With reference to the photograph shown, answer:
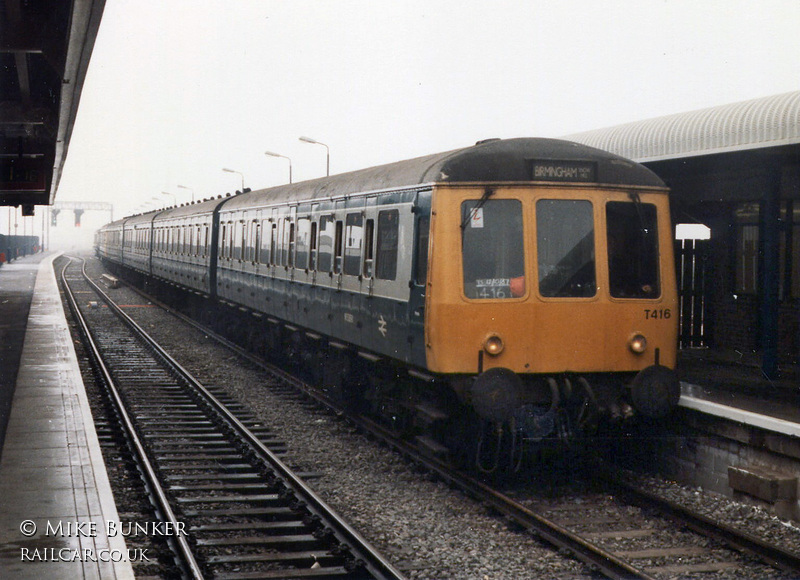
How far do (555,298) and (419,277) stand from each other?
1.29 m

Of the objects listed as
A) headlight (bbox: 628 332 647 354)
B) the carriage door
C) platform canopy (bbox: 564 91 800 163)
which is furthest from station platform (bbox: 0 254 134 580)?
platform canopy (bbox: 564 91 800 163)

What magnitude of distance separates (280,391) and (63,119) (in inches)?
214

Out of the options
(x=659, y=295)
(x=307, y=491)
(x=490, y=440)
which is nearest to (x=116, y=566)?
(x=307, y=491)

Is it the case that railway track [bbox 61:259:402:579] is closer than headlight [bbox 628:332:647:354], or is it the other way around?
railway track [bbox 61:259:402:579]

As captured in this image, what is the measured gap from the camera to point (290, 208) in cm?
1518

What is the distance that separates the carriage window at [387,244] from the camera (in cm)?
996

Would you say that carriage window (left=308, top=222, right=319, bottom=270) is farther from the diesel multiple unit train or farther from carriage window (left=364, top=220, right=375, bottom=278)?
the diesel multiple unit train

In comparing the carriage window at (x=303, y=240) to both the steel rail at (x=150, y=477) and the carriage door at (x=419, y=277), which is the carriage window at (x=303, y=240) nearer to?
the steel rail at (x=150, y=477)

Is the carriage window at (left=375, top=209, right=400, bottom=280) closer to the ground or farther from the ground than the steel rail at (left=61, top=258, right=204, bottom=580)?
farther from the ground

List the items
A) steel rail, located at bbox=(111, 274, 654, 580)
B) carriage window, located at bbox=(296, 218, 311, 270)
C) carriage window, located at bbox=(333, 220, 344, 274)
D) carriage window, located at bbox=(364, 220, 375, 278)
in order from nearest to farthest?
steel rail, located at bbox=(111, 274, 654, 580), carriage window, located at bbox=(364, 220, 375, 278), carriage window, located at bbox=(333, 220, 344, 274), carriage window, located at bbox=(296, 218, 311, 270)

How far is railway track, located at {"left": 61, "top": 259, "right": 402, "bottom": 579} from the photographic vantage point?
6.93 metres

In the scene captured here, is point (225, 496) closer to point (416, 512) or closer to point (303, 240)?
point (416, 512)

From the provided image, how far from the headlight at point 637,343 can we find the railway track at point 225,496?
3.20m

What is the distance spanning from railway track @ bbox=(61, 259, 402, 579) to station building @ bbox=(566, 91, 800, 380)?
19.0 feet
